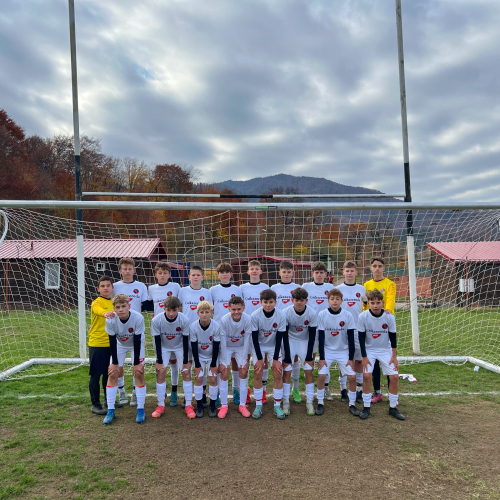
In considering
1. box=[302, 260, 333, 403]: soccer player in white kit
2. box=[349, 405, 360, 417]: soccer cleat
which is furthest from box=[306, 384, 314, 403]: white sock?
box=[302, 260, 333, 403]: soccer player in white kit

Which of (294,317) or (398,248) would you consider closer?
(294,317)

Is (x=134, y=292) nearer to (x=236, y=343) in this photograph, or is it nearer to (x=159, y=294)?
(x=159, y=294)

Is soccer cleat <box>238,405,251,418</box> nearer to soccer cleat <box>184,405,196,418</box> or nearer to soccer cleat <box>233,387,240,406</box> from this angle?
soccer cleat <box>233,387,240,406</box>

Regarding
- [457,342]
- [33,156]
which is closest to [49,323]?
[457,342]

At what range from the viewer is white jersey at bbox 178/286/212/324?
16.8ft

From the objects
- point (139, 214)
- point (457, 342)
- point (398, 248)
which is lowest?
point (457, 342)

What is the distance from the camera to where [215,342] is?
4387 mm

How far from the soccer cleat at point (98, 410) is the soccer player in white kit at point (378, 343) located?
311 cm

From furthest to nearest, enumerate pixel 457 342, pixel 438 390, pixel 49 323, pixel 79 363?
pixel 49 323 → pixel 457 342 → pixel 79 363 → pixel 438 390

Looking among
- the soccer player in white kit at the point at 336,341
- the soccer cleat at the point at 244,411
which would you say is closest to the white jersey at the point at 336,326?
the soccer player in white kit at the point at 336,341

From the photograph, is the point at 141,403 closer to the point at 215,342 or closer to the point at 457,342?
the point at 215,342

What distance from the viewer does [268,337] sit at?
15.0ft

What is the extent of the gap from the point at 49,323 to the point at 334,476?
1069cm

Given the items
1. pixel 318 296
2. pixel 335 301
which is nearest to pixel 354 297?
pixel 318 296
